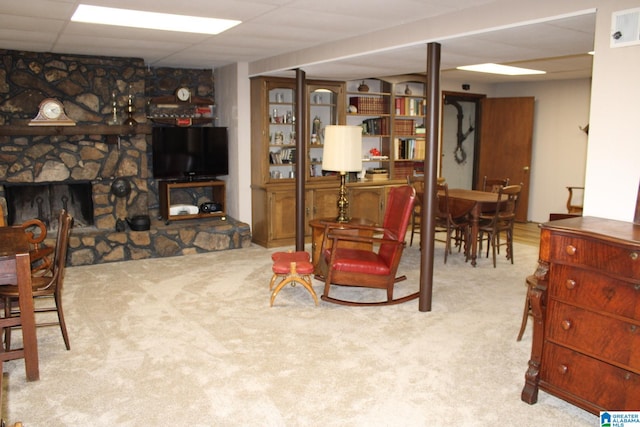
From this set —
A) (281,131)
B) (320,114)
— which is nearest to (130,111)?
(281,131)

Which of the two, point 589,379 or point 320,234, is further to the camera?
point 320,234

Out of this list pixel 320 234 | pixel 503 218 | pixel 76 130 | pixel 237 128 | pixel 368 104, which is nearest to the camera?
pixel 320 234

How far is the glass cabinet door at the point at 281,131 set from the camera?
684 centimetres

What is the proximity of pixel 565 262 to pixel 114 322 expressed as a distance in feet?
10.4

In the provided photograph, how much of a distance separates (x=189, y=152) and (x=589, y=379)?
17.6ft

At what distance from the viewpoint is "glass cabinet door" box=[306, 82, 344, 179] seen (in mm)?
6941

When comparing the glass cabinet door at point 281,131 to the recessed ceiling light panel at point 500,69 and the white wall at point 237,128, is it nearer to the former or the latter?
the white wall at point 237,128

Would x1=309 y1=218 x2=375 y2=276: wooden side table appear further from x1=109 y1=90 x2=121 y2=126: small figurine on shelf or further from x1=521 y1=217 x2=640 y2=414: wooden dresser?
x1=109 y1=90 x2=121 y2=126: small figurine on shelf

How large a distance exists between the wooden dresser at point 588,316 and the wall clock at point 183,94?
5.07 m

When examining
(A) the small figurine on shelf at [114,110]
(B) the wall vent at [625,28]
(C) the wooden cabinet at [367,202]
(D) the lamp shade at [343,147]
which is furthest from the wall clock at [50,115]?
(B) the wall vent at [625,28]

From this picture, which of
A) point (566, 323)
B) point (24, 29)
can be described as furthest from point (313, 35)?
point (566, 323)

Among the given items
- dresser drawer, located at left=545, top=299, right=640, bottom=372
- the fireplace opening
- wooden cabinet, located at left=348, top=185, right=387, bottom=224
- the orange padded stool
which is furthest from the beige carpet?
wooden cabinet, located at left=348, top=185, right=387, bottom=224

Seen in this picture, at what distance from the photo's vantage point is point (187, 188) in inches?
285

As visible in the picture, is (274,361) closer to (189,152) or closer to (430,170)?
(430,170)
